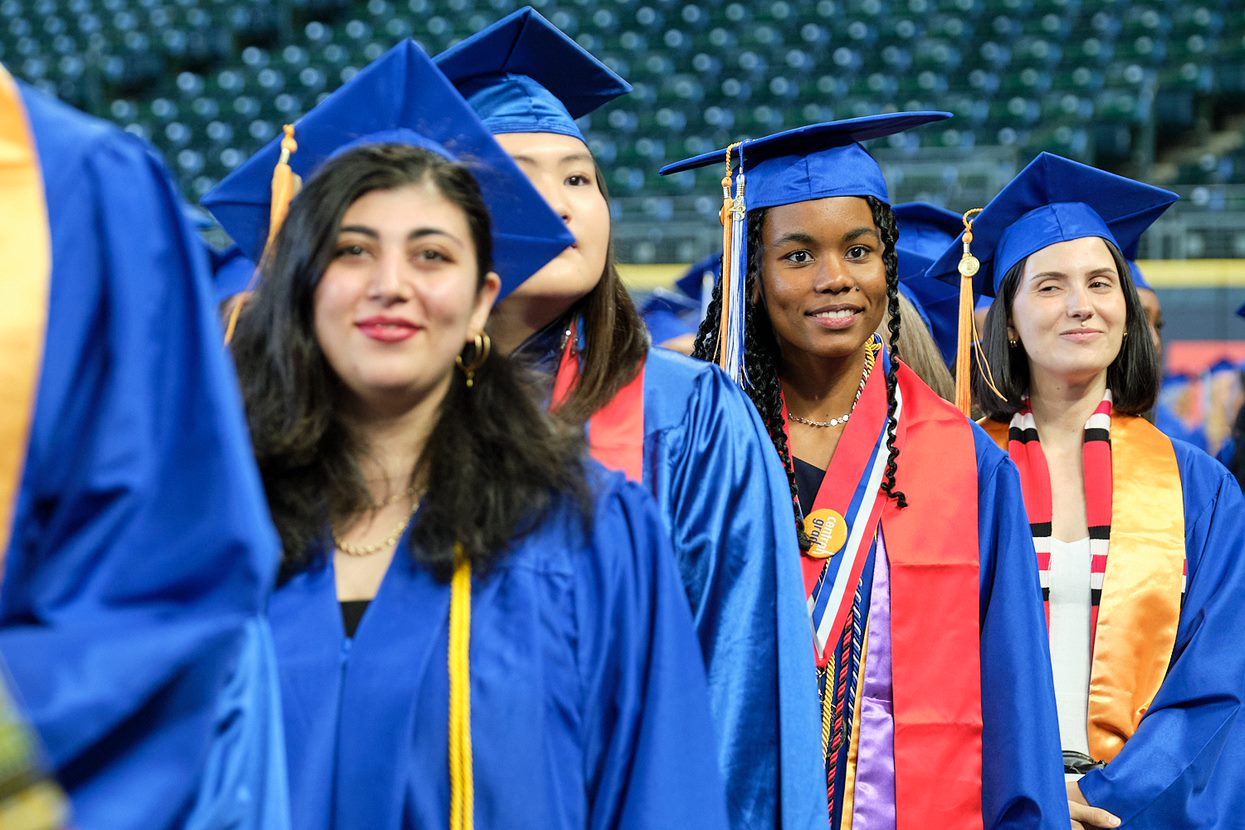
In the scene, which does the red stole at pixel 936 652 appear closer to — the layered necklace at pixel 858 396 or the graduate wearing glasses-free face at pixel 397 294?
the layered necklace at pixel 858 396

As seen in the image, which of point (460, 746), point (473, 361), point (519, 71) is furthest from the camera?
point (519, 71)

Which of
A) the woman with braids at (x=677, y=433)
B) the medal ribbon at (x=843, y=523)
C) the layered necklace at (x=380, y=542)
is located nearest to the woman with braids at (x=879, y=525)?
the medal ribbon at (x=843, y=523)

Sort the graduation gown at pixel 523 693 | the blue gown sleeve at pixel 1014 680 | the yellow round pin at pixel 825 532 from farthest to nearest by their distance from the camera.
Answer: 1. the yellow round pin at pixel 825 532
2. the blue gown sleeve at pixel 1014 680
3. the graduation gown at pixel 523 693

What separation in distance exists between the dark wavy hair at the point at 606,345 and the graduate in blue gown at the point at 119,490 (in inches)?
37.5

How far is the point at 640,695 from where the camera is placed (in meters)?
1.60

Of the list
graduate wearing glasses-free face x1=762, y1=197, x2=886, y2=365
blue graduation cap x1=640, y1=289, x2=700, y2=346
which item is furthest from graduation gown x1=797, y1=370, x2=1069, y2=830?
blue graduation cap x1=640, y1=289, x2=700, y2=346

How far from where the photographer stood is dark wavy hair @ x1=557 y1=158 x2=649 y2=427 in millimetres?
2129

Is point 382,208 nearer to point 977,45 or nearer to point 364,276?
point 364,276

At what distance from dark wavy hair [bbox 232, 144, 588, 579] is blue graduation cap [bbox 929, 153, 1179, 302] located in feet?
5.14

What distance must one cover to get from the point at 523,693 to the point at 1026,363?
1.76 metres

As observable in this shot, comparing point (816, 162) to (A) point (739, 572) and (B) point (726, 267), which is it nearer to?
(B) point (726, 267)

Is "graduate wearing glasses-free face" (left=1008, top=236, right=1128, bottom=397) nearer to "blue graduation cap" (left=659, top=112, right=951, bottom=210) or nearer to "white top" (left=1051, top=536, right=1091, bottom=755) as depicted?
"white top" (left=1051, top=536, right=1091, bottom=755)

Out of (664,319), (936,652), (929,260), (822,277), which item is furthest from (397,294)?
(664,319)

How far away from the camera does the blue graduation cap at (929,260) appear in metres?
3.82
